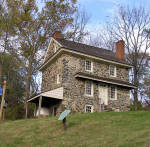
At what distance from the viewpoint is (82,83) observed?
24.2 meters

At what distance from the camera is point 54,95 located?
22656mm

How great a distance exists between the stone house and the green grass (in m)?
7.13

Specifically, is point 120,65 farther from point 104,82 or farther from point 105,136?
point 105,136

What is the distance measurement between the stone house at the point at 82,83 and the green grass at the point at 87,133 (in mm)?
7125

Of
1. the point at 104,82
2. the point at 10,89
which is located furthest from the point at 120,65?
the point at 10,89

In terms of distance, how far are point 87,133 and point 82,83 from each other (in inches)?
468

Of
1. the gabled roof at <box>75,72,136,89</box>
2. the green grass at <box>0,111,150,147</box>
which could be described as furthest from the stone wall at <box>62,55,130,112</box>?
the green grass at <box>0,111,150,147</box>

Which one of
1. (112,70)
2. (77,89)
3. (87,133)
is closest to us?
(87,133)

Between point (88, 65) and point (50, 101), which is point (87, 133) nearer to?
point (50, 101)

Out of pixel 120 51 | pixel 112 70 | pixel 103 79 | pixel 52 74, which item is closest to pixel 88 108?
pixel 103 79

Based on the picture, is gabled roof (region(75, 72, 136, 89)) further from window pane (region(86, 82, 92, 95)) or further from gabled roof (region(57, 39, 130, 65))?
gabled roof (region(57, 39, 130, 65))

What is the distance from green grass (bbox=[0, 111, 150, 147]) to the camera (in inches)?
413

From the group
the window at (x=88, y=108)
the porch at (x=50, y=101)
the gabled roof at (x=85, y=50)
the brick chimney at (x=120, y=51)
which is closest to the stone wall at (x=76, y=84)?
the window at (x=88, y=108)

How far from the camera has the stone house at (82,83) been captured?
23.4m
